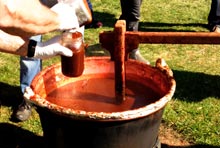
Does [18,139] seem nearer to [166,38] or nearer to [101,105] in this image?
[101,105]

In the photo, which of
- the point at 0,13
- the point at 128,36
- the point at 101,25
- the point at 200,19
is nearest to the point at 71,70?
the point at 128,36

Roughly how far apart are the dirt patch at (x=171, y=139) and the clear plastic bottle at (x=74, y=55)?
145 cm

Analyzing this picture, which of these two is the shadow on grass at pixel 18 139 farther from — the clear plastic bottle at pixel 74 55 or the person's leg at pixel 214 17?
the person's leg at pixel 214 17

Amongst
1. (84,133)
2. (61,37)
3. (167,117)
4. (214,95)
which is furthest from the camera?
(214,95)

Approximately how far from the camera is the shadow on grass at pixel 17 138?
3.96 m

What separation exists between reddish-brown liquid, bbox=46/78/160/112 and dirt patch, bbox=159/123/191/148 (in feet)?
3.22

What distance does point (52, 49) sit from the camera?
2.84 metres

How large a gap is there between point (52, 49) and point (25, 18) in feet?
1.18

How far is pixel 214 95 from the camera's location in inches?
186

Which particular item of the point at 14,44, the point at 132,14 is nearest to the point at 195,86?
the point at 132,14

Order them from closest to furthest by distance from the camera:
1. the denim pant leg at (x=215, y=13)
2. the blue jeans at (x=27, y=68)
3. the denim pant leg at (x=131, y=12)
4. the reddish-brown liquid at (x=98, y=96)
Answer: the reddish-brown liquid at (x=98, y=96) < the blue jeans at (x=27, y=68) < the denim pant leg at (x=131, y=12) < the denim pant leg at (x=215, y=13)

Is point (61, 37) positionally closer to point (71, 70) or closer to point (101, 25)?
point (71, 70)

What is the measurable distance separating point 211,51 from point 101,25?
185 cm

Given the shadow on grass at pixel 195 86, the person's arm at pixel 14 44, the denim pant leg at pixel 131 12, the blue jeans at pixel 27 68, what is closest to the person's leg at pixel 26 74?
the blue jeans at pixel 27 68
